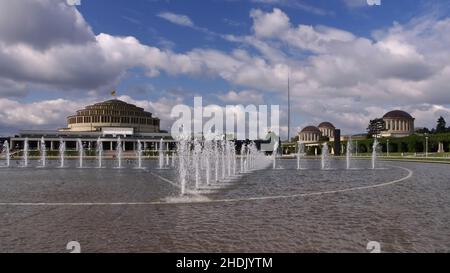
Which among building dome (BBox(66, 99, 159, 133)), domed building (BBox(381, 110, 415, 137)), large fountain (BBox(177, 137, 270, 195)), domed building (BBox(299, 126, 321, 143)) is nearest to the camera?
large fountain (BBox(177, 137, 270, 195))

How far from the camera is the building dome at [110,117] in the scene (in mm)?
143000

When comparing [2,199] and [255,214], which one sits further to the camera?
[2,199]

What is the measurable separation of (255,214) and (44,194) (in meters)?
9.79

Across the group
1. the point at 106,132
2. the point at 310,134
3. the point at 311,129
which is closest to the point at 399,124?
the point at 310,134

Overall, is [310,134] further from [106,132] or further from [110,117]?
[106,132]

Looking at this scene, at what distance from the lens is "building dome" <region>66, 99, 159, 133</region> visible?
14300 centimetres

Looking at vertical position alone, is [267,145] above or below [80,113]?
below

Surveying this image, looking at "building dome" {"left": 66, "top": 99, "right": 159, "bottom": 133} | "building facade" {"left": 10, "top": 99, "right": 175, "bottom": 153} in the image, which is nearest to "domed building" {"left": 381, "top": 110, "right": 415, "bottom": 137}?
"building facade" {"left": 10, "top": 99, "right": 175, "bottom": 153}

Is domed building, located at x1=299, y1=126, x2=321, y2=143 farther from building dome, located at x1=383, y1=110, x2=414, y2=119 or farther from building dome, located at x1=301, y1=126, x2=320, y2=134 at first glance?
building dome, located at x1=383, y1=110, x2=414, y2=119

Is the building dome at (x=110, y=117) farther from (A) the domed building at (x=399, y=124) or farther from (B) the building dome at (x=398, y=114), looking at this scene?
(B) the building dome at (x=398, y=114)

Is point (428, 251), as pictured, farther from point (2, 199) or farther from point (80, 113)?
point (80, 113)

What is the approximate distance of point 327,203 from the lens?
14.6 meters

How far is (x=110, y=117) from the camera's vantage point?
14312 cm
